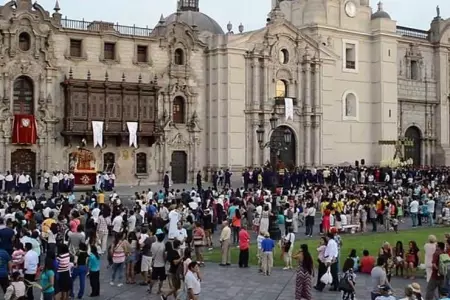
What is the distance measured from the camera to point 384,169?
46594 mm

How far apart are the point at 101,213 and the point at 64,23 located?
2153 cm

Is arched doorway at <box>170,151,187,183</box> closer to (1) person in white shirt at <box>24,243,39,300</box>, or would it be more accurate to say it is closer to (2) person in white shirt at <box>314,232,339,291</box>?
(2) person in white shirt at <box>314,232,339,291</box>

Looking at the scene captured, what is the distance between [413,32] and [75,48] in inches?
1257

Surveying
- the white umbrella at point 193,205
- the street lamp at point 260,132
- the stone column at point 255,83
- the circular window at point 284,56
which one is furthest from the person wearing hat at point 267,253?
the circular window at point 284,56

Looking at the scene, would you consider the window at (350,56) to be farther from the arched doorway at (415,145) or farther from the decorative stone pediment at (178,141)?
the decorative stone pediment at (178,141)

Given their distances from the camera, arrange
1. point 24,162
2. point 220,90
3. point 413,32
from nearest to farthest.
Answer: point 24,162 < point 220,90 < point 413,32

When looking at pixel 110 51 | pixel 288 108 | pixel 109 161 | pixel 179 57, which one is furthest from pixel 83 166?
pixel 288 108

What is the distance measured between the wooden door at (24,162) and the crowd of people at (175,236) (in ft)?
14.9

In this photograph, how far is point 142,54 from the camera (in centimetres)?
4381

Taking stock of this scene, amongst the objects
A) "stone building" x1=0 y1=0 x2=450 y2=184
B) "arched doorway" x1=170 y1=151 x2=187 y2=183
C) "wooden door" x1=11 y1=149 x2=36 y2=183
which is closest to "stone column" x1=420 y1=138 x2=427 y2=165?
"stone building" x1=0 y1=0 x2=450 y2=184

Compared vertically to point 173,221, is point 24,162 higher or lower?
Answer: higher

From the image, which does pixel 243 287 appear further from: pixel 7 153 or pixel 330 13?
pixel 330 13

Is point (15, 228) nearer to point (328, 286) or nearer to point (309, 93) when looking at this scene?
point (328, 286)

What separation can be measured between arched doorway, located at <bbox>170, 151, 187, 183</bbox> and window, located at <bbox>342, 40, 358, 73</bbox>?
15.6 meters
